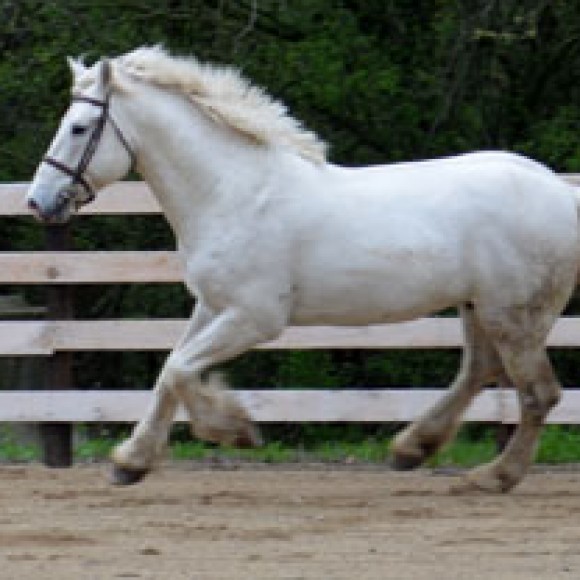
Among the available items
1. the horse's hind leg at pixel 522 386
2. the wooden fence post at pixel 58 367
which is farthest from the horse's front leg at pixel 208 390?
the wooden fence post at pixel 58 367

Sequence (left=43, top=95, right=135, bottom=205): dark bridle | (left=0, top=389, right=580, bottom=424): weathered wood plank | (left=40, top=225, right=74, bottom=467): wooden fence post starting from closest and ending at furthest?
(left=43, top=95, right=135, bottom=205): dark bridle → (left=0, top=389, right=580, bottom=424): weathered wood plank → (left=40, top=225, right=74, bottom=467): wooden fence post

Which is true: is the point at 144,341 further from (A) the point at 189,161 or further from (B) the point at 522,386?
(B) the point at 522,386

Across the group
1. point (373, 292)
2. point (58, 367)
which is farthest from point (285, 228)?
point (58, 367)

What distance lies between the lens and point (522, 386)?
8.30 m

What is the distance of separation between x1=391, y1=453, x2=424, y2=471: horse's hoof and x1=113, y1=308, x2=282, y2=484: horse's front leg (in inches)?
34.0

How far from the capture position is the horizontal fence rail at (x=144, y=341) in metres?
9.41

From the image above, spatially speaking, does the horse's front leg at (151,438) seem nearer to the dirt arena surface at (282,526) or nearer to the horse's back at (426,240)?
the dirt arena surface at (282,526)

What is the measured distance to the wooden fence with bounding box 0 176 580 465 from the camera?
30.9 feet

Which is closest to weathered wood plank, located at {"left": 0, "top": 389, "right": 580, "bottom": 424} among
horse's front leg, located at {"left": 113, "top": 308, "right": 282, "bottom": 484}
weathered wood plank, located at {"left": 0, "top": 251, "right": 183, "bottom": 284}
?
weathered wood plank, located at {"left": 0, "top": 251, "right": 183, "bottom": 284}

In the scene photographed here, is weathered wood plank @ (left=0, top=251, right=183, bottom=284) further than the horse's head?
Yes

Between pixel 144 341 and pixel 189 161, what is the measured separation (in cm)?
169

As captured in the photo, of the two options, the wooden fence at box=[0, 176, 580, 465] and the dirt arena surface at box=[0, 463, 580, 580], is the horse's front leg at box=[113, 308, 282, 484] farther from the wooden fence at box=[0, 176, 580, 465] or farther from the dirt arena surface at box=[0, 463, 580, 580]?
the wooden fence at box=[0, 176, 580, 465]

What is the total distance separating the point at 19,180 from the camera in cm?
1263

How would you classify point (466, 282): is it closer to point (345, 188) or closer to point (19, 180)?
point (345, 188)
